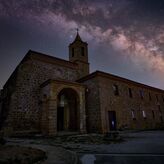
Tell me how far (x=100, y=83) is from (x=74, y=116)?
510 cm

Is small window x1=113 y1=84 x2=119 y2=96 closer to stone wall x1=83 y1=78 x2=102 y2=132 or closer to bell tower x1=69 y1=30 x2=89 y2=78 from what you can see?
stone wall x1=83 y1=78 x2=102 y2=132

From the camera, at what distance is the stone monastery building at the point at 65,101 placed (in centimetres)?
1458

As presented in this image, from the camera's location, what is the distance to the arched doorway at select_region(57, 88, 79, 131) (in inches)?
718

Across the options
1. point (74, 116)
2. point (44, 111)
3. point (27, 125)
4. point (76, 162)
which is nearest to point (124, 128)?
point (74, 116)

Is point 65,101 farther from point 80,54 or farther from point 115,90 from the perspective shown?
point 80,54

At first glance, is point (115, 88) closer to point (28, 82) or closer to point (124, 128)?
point (124, 128)

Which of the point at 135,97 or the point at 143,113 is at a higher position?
the point at 135,97

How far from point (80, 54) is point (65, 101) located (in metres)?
8.90

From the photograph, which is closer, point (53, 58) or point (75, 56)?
point (53, 58)

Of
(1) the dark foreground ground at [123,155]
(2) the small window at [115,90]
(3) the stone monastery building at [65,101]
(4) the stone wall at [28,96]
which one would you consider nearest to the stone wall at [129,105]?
(3) the stone monastery building at [65,101]

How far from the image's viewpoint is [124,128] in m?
18.2

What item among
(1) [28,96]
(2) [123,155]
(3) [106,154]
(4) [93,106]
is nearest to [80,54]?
(4) [93,106]

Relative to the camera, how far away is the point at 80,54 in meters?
24.2

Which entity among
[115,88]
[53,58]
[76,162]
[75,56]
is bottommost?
[76,162]
